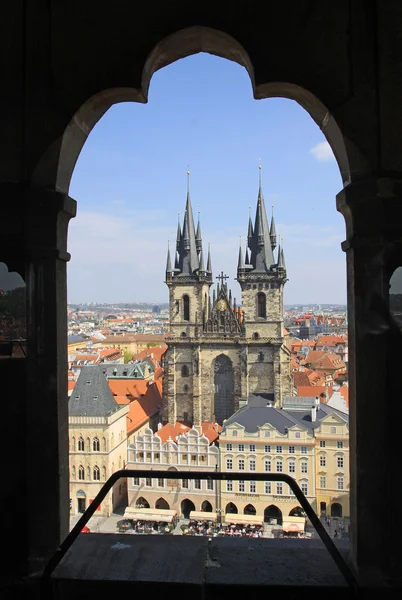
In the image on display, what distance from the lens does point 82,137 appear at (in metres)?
1.79

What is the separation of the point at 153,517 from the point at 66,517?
25990mm

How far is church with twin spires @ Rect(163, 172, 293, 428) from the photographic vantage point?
125 feet

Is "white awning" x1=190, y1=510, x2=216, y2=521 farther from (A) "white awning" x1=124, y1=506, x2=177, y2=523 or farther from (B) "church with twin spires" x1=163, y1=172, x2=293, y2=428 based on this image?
(B) "church with twin spires" x1=163, y1=172, x2=293, y2=428

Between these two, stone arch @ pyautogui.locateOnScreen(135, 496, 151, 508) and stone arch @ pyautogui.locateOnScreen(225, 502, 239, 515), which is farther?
stone arch @ pyautogui.locateOnScreen(135, 496, 151, 508)

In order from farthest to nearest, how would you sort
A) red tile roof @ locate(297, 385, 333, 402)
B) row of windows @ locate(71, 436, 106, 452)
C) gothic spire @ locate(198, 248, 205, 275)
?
gothic spire @ locate(198, 248, 205, 275), red tile roof @ locate(297, 385, 333, 402), row of windows @ locate(71, 436, 106, 452)

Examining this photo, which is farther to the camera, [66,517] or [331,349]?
[331,349]

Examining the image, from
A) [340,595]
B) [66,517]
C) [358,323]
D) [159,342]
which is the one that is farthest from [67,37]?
[159,342]

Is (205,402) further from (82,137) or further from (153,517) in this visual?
(82,137)

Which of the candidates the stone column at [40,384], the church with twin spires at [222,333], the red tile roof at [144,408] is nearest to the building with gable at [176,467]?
the red tile roof at [144,408]

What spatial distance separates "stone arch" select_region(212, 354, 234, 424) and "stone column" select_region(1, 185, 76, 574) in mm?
37995

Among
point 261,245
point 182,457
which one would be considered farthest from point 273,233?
point 182,457

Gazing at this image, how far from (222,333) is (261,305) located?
3.51m

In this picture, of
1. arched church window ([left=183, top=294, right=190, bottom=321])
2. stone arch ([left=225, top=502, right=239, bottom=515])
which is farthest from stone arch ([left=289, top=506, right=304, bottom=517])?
arched church window ([left=183, top=294, right=190, bottom=321])

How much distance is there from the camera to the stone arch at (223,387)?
39.5m
